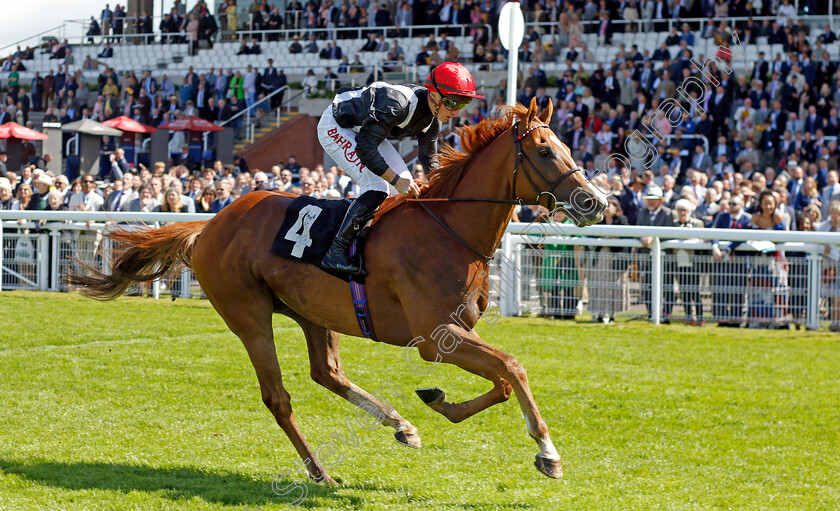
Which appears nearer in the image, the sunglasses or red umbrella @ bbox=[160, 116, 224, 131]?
the sunglasses

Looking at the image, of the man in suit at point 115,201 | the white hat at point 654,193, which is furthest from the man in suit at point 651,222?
the man in suit at point 115,201

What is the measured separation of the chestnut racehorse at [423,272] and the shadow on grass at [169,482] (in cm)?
28

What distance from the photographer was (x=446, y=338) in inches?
175

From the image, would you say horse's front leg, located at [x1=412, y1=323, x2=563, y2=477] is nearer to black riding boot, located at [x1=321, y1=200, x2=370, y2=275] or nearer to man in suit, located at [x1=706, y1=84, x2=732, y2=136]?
black riding boot, located at [x1=321, y1=200, x2=370, y2=275]

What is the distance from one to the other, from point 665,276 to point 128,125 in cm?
1638

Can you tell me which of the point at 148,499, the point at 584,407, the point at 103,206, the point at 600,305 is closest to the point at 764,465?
the point at 584,407

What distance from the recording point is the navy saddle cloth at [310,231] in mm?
4926

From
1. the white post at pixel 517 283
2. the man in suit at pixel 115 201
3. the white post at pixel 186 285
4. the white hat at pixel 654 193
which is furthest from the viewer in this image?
the man in suit at pixel 115 201

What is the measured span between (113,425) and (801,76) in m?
14.6

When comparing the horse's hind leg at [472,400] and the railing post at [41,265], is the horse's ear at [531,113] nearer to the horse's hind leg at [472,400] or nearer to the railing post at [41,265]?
the horse's hind leg at [472,400]

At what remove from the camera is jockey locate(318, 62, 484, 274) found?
4684 mm

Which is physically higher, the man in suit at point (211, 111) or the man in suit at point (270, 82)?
the man in suit at point (270, 82)

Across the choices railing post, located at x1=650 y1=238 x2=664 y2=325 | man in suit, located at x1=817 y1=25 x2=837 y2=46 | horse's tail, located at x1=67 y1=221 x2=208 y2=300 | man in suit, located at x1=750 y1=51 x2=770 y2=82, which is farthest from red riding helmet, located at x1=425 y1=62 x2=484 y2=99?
man in suit, located at x1=817 y1=25 x2=837 y2=46

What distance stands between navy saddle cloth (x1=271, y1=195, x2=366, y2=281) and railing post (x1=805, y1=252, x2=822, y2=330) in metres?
6.15
